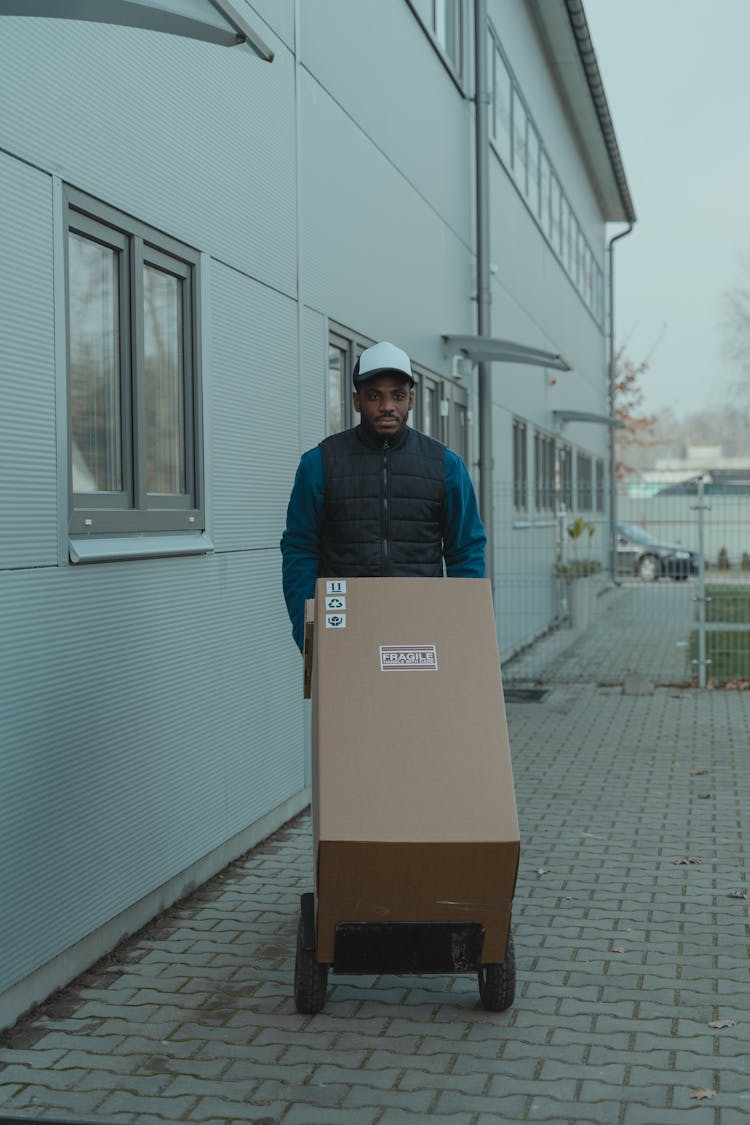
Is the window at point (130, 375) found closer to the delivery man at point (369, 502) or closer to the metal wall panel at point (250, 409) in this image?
the metal wall panel at point (250, 409)

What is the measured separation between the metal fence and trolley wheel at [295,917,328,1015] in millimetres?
9325

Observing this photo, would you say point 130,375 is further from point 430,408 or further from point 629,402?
point 629,402

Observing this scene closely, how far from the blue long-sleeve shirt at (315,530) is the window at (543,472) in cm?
1391

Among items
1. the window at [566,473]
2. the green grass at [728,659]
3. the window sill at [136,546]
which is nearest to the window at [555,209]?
the window at [566,473]

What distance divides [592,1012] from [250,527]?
10.1 feet

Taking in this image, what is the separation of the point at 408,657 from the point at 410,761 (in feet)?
1.00

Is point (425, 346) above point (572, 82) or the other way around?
the other way around

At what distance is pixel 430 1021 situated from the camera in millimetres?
4344

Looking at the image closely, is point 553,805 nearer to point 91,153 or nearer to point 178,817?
point 178,817

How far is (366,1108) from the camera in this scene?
3678mm

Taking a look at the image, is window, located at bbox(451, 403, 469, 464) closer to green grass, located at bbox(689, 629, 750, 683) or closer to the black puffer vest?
green grass, located at bbox(689, 629, 750, 683)

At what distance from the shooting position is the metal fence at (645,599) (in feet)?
46.9

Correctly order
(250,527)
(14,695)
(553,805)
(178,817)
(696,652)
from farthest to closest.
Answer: (696,652) < (553,805) < (250,527) < (178,817) < (14,695)

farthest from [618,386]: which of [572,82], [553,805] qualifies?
[553,805]
